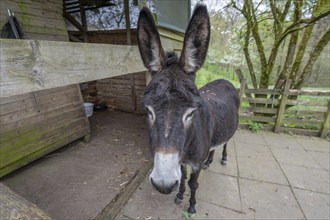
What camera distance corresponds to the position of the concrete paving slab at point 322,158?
2966 millimetres

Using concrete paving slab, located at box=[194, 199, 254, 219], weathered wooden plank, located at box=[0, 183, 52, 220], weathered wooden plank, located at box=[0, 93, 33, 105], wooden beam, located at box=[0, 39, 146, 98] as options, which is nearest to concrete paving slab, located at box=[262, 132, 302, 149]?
concrete paving slab, located at box=[194, 199, 254, 219]

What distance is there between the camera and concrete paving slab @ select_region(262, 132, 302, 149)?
359 centimetres

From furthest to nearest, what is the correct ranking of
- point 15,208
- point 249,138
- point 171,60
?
point 249,138 < point 171,60 < point 15,208

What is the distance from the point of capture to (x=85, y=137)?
3744mm

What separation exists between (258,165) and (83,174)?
316 centimetres

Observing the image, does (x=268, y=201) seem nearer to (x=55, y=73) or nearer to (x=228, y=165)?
(x=228, y=165)

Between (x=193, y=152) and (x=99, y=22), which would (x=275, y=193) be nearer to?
(x=193, y=152)

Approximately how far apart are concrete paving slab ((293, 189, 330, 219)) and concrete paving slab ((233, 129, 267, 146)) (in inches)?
55.7

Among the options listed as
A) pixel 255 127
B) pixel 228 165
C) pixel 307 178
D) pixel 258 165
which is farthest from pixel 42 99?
pixel 255 127

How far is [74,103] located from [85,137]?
0.83m

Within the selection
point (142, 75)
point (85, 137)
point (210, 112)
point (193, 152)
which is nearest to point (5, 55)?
point (193, 152)

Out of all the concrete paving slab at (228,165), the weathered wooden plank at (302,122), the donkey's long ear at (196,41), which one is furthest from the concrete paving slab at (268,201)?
the weathered wooden plank at (302,122)

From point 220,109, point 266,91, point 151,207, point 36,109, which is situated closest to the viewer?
point 151,207

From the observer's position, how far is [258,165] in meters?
2.96
